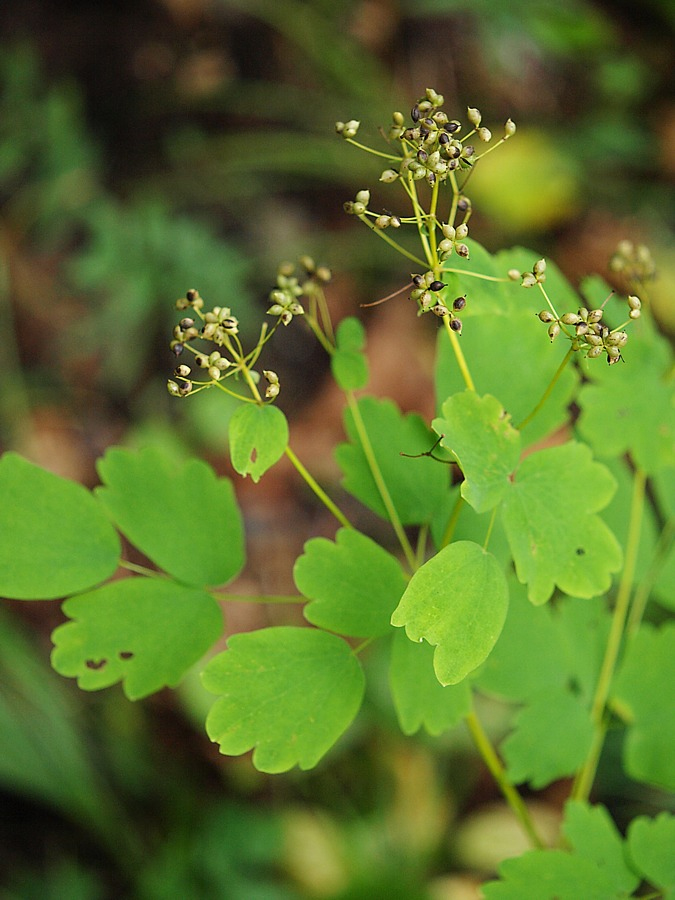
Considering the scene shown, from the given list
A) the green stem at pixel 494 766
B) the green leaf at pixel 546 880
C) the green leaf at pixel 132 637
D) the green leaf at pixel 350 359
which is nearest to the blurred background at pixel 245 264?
the green stem at pixel 494 766

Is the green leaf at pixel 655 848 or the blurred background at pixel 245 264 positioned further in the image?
the blurred background at pixel 245 264

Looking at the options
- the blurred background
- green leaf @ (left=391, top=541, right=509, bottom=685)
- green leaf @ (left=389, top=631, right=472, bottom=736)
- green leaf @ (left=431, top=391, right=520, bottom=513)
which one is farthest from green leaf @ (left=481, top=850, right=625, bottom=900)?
the blurred background

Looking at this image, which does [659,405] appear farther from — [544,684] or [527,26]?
[527,26]

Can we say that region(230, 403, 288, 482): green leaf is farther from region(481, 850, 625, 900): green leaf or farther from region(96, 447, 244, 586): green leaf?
region(481, 850, 625, 900): green leaf

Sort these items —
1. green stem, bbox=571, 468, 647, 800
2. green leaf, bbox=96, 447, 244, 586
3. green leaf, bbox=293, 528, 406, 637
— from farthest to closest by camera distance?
green stem, bbox=571, 468, 647, 800, green leaf, bbox=96, 447, 244, 586, green leaf, bbox=293, 528, 406, 637

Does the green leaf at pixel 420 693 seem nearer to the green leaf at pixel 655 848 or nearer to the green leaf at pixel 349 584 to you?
the green leaf at pixel 349 584

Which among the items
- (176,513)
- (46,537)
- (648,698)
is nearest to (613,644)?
(648,698)
